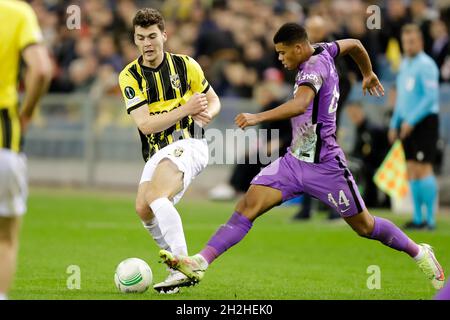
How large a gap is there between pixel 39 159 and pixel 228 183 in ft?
14.6

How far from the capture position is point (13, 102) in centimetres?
598

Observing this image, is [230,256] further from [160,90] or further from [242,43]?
[242,43]

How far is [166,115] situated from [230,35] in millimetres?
13015

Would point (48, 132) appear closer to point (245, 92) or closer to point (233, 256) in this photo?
point (245, 92)

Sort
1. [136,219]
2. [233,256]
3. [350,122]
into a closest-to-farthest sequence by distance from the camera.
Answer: [233,256]
[136,219]
[350,122]

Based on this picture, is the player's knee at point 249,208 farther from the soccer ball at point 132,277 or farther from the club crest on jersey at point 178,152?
the soccer ball at point 132,277

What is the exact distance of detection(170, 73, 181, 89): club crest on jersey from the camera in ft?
28.3

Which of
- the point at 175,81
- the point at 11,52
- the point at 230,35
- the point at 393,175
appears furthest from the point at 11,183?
the point at 230,35

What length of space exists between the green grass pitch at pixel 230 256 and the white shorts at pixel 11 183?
1.94m

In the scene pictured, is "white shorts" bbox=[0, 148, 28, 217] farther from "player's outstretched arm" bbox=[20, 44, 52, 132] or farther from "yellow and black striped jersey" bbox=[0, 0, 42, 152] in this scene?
"player's outstretched arm" bbox=[20, 44, 52, 132]

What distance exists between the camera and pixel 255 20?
2117 centimetres

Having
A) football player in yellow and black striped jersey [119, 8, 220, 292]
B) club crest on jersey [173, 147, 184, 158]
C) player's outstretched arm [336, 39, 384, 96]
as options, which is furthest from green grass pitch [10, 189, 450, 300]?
player's outstretched arm [336, 39, 384, 96]

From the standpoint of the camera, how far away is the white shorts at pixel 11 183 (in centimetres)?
583
